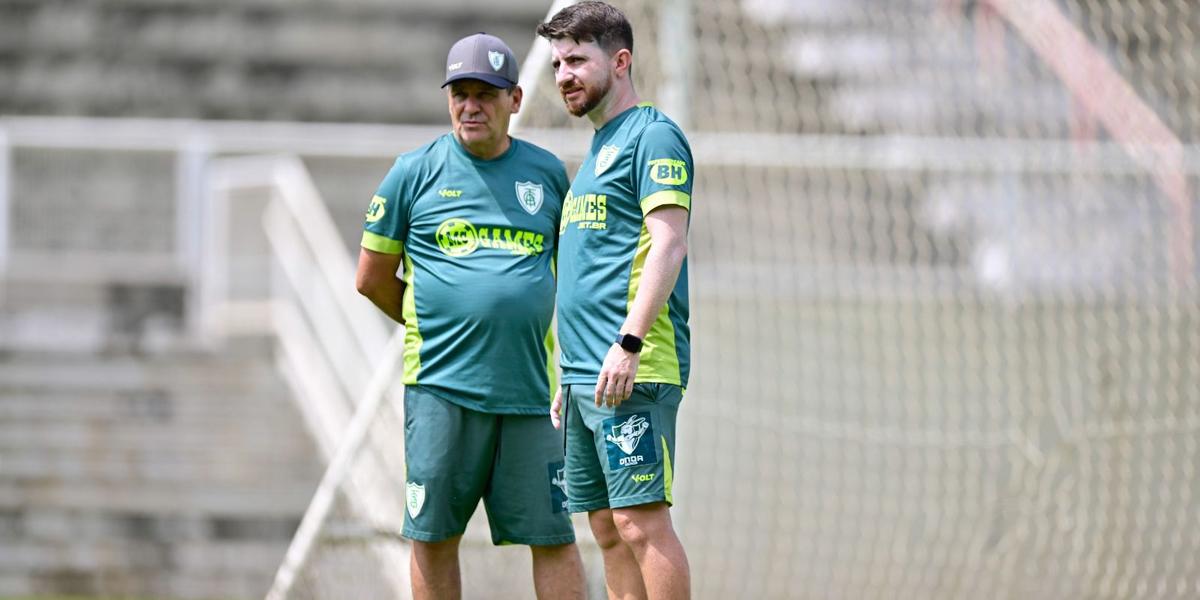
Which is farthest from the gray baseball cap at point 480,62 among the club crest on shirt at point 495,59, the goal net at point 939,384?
the goal net at point 939,384

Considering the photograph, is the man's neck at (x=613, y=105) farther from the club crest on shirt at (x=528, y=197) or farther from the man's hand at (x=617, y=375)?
the man's hand at (x=617, y=375)

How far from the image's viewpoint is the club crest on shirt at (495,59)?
4.41 meters

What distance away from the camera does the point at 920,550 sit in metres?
7.09

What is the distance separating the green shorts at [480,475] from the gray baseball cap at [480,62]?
84cm

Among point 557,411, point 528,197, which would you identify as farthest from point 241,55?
point 557,411

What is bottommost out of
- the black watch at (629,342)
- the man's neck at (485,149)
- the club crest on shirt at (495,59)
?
the black watch at (629,342)

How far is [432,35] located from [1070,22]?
561 cm

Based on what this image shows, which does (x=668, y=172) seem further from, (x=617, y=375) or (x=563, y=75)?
(x=617, y=375)

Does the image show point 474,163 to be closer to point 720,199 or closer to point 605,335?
point 605,335

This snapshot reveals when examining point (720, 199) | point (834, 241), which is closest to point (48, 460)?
point (720, 199)

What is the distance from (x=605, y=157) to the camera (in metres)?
4.14

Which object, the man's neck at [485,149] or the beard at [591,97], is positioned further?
the man's neck at [485,149]

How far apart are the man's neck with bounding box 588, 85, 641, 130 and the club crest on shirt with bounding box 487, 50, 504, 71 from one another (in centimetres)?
33

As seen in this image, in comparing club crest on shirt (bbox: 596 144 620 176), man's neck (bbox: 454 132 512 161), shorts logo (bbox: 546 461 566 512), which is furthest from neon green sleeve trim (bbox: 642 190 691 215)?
shorts logo (bbox: 546 461 566 512)
